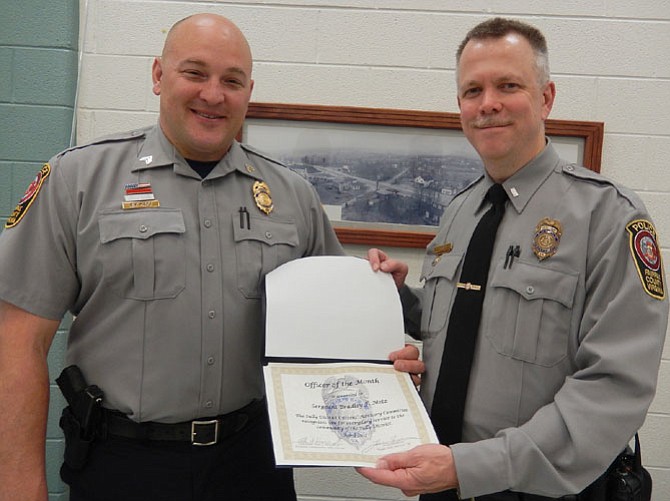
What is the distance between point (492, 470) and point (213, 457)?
24.2 inches

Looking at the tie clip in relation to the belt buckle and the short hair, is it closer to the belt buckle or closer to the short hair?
the short hair

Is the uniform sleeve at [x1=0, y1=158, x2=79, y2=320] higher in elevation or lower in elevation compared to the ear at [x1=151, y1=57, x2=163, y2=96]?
lower

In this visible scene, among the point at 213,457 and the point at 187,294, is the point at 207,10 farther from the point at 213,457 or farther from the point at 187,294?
the point at 213,457

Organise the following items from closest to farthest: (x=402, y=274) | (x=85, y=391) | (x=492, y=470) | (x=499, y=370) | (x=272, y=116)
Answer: (x=492, y=470)
(x=499, y=370)
(x=85, y=391)
(x=402, y=274)
(x=272, y=116)

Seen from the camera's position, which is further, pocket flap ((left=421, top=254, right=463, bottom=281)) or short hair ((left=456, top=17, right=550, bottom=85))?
pocket flap ((left=421, top=254, right=463, bottom=281))

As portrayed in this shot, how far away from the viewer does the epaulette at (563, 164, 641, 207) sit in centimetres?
119

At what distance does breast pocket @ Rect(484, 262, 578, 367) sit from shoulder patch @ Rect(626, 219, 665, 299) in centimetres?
11

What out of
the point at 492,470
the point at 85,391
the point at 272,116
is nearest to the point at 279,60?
the point at 272,116

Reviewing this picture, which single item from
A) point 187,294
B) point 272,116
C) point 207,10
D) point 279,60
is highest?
point 207,10

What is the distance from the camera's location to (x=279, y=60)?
207 cm

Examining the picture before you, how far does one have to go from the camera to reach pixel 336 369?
1.27 m

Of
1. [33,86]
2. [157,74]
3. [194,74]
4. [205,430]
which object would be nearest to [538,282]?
[205,430]

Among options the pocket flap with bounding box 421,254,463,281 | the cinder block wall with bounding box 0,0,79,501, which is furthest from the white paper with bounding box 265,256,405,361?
the cinder block wall with bounding box 0,0,79,501

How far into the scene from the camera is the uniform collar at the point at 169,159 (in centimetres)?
142
